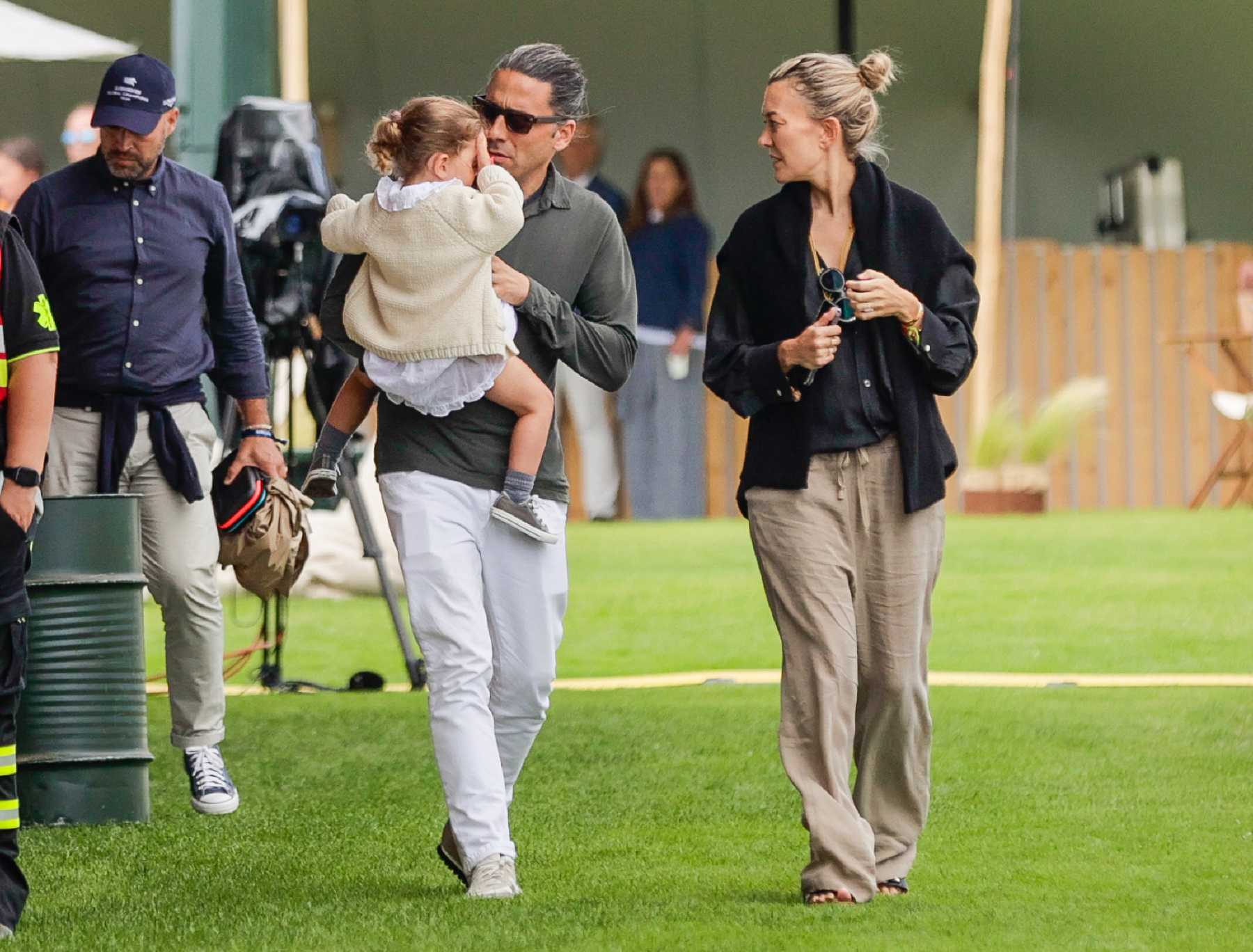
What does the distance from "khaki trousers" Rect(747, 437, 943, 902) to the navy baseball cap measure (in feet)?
7.67

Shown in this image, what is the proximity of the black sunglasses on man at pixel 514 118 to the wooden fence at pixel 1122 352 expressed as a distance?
13.0m

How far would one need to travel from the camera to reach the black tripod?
8578mm

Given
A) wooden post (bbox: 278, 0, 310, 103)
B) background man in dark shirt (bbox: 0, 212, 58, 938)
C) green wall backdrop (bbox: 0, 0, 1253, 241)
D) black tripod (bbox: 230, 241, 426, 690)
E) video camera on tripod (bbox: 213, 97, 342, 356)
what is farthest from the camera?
green wall backdrop (bbox: 0, 0, 1253, 241)

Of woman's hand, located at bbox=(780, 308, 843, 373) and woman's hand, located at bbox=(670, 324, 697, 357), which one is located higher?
woman's hand, located at bbox=(670, 324, 697, 357)

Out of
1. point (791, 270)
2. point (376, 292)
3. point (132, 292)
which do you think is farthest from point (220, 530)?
point (791, 270)

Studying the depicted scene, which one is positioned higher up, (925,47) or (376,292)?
(925,47)

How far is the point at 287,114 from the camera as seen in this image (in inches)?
339

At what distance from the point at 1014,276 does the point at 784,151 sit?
13.2 m

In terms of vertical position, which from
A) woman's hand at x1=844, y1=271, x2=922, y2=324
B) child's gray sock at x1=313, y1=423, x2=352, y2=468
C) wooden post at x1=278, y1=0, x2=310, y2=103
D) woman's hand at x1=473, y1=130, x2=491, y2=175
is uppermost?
wooden post at x1=278, y1=0, x2=310, y2=103

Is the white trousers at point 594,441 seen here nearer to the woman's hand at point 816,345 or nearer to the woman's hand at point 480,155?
the woman's hand at point 480,155

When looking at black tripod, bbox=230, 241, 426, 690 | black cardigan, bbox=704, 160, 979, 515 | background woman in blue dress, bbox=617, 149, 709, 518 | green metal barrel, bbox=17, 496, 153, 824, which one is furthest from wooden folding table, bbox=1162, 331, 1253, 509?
black cardigan, bbox=704, 160, 979, 515

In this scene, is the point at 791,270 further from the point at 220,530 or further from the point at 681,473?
the point at 681,473

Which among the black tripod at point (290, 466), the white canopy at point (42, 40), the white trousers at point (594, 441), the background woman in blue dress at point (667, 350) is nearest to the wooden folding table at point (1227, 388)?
the background woman in blue dress at point (667, 350)

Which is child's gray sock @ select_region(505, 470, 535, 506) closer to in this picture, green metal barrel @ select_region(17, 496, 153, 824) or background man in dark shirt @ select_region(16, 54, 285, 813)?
green metal barrel @ select_region(17, 496, 153, 824)
